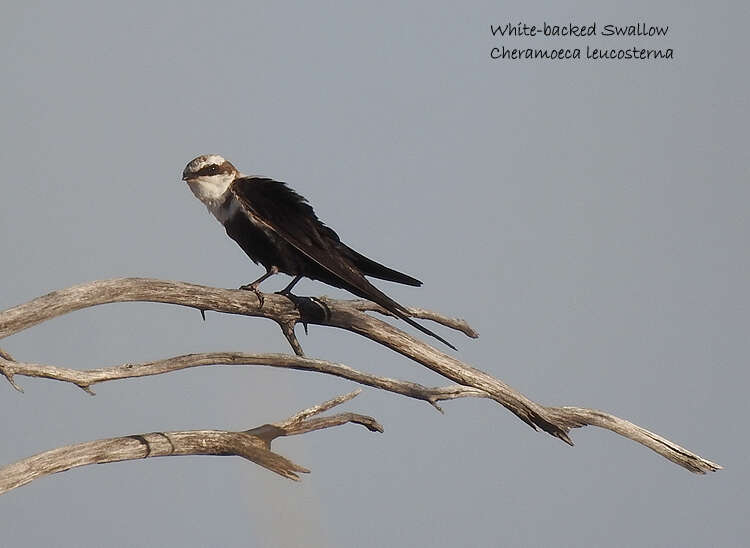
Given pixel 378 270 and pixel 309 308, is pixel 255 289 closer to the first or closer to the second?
pixel 309 308

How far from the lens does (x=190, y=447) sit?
670 cm

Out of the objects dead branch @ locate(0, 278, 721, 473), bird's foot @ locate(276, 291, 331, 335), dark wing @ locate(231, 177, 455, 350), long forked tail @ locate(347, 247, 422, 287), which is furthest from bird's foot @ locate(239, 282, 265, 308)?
long forked tail @ locate(347, 247, 422, 287)

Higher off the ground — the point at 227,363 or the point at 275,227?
the point at 275,227

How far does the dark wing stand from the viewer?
7.33m

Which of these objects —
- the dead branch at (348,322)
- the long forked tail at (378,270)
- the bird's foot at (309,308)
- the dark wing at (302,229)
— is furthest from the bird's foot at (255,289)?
the long forked tail at (378,270)

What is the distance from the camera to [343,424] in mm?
7254

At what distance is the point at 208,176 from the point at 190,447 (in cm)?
196

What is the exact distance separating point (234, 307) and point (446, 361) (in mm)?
1494

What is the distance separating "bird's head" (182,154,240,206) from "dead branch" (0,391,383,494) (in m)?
1.68

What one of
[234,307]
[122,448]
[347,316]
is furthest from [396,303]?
[122,448]

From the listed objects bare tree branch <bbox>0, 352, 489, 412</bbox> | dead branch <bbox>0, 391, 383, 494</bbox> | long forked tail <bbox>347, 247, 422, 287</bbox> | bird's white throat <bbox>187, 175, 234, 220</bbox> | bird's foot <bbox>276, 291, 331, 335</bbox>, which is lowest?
dead branch <bbox>0, 391, 383, 494</bbox>

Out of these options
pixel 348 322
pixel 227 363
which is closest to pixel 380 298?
pixel 348 322

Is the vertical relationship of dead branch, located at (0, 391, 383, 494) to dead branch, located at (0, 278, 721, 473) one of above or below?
below

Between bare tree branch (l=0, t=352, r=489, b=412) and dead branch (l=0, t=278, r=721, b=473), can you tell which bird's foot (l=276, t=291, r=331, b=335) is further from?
bare tree branch (l=0, t=352, r=489, b=412)
